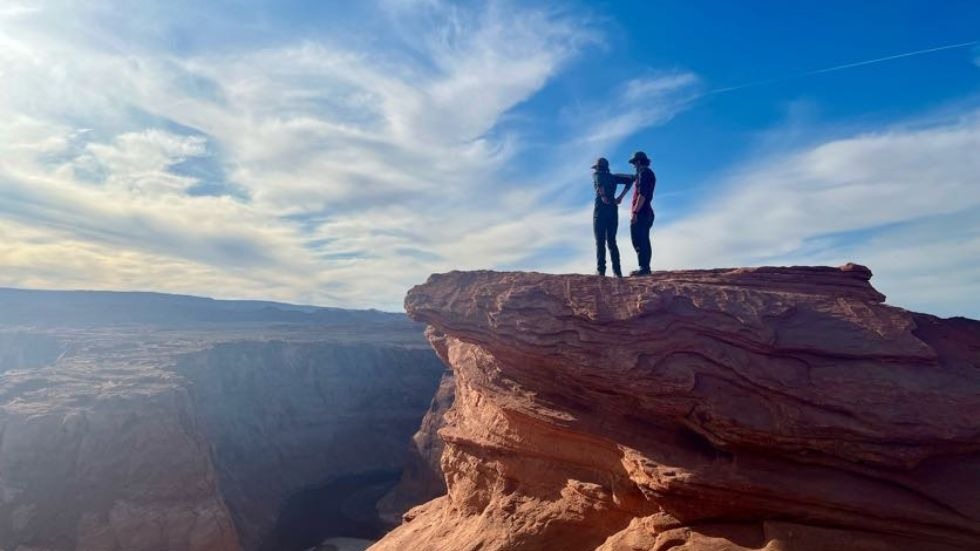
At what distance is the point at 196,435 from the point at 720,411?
36644 millimetres

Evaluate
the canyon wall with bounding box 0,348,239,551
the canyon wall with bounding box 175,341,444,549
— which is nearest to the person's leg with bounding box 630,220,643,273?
the canyon wall with bounding box 0,348,239,551

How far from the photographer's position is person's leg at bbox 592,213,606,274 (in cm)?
1379

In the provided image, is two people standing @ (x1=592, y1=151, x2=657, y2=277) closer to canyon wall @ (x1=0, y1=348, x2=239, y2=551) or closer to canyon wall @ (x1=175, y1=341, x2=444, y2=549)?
canyon wall @ (x1=0, y1=348, x2=239, y2=551)

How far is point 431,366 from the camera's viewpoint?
7600cm

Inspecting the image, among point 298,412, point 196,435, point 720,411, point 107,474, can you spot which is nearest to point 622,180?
point 720,411

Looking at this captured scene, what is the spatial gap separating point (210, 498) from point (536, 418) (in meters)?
29.7

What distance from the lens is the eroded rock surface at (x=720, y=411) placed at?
1007cm

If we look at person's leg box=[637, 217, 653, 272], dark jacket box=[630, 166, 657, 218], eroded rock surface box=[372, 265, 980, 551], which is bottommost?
eroded rock surface box=[372, 265, 980, 551]

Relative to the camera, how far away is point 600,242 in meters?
13.8

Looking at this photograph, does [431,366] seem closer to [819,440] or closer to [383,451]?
[383,451]

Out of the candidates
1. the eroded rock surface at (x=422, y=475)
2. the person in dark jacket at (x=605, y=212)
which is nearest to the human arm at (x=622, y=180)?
the person in dark jacket at (x=605, y=212)

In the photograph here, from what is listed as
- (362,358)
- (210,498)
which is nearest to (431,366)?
(362,358)

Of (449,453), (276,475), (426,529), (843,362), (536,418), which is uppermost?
(843,362)

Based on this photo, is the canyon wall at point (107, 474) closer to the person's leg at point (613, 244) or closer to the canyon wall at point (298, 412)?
the canyon wall at point (298, 412)
